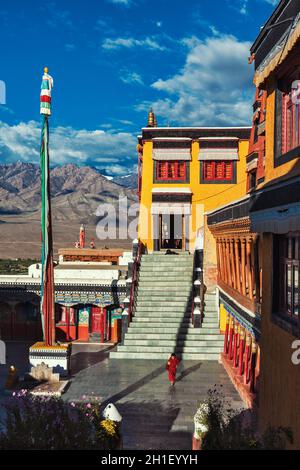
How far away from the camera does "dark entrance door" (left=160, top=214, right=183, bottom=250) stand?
34.2 m

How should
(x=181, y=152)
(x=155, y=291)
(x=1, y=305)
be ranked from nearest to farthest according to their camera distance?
(x=155, y=291) < (x=1, y=305) < (x=181, y=152)

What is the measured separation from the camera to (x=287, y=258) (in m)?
9.48

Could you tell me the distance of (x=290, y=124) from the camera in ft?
31.1

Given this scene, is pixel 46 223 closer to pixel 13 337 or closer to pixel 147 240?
pixel 13 337

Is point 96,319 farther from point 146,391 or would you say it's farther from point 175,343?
point 146,391

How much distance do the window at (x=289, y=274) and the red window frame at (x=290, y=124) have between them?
177 cm

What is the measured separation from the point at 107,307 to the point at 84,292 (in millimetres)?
1409

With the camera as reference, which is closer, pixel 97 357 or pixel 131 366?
pixel 131 366

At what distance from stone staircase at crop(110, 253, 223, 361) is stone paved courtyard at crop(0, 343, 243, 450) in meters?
0.79

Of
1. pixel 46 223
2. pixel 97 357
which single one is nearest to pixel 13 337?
pixel 97 357

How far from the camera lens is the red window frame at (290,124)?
358 inches

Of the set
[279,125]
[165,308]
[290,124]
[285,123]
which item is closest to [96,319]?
[165,308]

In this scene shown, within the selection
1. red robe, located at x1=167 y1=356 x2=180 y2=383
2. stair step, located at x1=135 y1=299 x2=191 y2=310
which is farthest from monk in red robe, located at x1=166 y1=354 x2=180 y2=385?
stair step, located at x1=135 y1=299 x2=191 y2=310

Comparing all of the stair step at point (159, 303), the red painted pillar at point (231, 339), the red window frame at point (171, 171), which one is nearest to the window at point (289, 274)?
the red painted pillar at point (231, 339)
